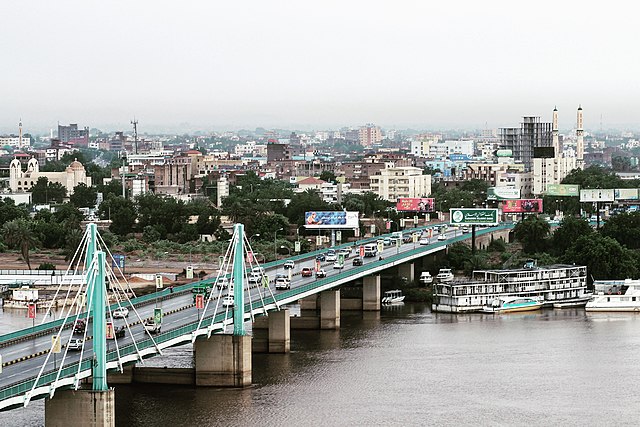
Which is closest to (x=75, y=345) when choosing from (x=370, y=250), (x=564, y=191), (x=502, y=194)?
(x=370, y=250)

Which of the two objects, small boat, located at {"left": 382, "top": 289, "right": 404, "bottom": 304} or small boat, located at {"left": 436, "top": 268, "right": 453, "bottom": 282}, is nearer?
small boat, located at {"left": 382, "top": 289, "right": 404, "bottom": 304}

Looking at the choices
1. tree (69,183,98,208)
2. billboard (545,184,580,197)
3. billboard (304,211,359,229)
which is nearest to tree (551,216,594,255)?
billboard (304,211,359,229)

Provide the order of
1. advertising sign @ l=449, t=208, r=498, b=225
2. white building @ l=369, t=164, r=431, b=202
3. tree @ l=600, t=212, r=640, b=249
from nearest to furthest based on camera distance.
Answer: advertising sign @ l=449, t=208, r=498, b=225, tree @ l=600, t=212, r=640, b=249, white building @ l=369, t=164, r=431, b=202

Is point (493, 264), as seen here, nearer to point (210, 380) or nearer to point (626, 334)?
point (626, 334)

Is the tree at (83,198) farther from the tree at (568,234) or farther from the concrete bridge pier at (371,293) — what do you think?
the concrete bridge pier at (371,293)

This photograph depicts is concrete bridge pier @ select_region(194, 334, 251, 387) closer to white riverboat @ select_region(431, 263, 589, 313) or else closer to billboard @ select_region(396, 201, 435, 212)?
white riverboat @ select_region(431, 263, 589, 313)

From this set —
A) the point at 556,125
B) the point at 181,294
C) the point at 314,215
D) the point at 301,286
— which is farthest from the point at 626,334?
the point at 556,125
